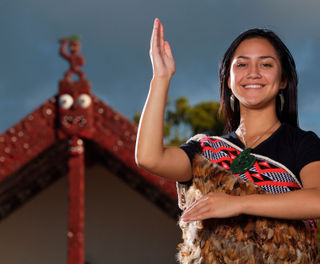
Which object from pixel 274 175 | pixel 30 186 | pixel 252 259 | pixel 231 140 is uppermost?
pixel 30 186

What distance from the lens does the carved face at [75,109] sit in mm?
4918

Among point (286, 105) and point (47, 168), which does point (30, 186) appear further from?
point (286, 105)

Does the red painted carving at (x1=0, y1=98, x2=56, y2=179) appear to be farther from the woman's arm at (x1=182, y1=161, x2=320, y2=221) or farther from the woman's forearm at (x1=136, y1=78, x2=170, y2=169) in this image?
the woman's arm at (x1=182, y1=161, x2=320, y2=221)

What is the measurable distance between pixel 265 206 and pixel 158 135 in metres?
0.30

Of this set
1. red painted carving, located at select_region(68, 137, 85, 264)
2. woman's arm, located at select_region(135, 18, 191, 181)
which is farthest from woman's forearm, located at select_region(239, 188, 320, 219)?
red painted carving, located at select_region(68, 137, 85, 264)

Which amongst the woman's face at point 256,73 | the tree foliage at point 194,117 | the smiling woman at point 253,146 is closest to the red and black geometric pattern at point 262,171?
the smiling woman at point 253,146

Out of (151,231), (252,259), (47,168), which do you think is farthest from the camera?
(151,231)

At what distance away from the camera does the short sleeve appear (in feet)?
3.82

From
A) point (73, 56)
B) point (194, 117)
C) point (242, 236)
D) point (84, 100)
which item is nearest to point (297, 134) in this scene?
point (242, 236)

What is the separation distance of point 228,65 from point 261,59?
4.6 inches

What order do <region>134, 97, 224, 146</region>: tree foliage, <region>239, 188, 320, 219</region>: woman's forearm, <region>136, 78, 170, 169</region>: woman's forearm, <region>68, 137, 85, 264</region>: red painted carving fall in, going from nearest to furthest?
<region>239, 188, 320, 219</region>: woman's forearm
<region>136, 78, 170, 169</region>: woman's forearm
<region>68, 137, 85, 264</region>: red painted carving
<region>134, 97, 224, 146</region>: tree foliage

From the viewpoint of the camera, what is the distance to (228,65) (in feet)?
4.50

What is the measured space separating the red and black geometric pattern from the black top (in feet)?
0.08

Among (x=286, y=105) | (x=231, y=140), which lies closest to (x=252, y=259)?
(x=231, y=140)
